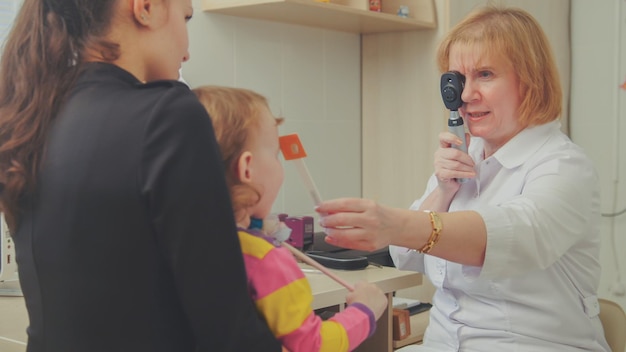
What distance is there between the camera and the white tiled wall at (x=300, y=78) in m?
2.40

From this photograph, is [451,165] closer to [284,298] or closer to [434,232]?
[434,232]

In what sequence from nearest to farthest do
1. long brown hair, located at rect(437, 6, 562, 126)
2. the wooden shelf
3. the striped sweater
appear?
the striped sweater
long brown hair, located at rect(437, 6, 562, 126)
the wooden shelf

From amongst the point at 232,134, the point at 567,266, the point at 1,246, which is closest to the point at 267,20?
the point at 1,246

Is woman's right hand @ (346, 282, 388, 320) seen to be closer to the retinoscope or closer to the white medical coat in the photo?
the white medical coat

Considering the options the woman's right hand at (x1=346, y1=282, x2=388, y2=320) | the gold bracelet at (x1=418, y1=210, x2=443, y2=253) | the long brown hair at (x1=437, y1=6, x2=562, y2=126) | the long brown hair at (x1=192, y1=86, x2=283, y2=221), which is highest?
the long brown hair at (x1=437, y1=6, x2=562, y2=126)

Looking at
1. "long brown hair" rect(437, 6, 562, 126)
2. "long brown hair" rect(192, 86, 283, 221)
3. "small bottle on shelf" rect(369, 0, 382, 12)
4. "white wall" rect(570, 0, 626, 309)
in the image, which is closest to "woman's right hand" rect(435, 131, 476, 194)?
"long brown hair" rect(437, 6, 562, 126)

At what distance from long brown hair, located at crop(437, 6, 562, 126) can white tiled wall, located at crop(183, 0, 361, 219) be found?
0.97m

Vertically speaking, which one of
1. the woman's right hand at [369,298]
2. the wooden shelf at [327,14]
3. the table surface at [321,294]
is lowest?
the table surface at [321,294]

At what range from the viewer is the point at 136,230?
77 centimetres

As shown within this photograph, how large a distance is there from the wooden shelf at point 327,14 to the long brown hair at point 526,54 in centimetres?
78

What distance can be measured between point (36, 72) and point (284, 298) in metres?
0.39

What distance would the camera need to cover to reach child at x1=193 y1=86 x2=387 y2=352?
35.1 inches

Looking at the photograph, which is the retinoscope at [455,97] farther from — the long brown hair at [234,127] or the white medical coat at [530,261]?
the long brown hair at [234,127]

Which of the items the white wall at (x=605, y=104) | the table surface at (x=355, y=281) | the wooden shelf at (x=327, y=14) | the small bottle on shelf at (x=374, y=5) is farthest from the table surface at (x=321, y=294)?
the white wall at (x=605, y=104)
